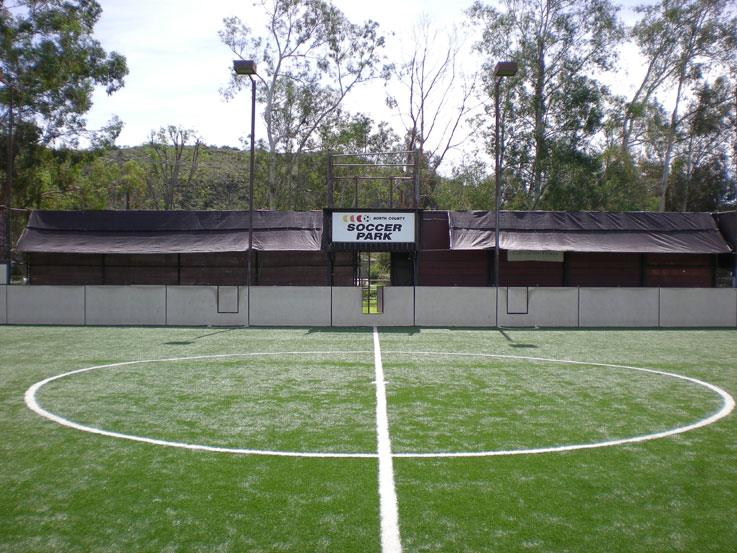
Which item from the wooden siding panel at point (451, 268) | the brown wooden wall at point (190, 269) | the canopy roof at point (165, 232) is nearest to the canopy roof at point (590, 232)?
the wooden siding panel at point (451, 268)

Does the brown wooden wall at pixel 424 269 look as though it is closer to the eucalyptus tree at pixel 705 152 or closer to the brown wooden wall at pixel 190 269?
the brown wooden wall at pixel 190 269

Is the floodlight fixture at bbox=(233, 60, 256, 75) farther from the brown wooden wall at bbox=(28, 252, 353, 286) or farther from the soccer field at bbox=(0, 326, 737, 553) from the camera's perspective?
the soccer field at bbox=(0, 326, 737, 553)

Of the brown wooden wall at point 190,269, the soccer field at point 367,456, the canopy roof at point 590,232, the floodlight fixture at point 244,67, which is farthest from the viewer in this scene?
the brown wooden wall at point 190,269

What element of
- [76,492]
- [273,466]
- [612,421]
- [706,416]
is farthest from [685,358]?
[76,492]

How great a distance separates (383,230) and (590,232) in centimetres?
1089

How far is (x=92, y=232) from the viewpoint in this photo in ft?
87.9

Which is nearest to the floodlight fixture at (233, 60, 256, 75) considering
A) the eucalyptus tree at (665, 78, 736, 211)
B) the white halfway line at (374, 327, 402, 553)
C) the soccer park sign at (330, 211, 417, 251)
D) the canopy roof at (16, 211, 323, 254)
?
the soccer park sign at (330, 211, 417, 251)

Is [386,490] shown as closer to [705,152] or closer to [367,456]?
[367,456]

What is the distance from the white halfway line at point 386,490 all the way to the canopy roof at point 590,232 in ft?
61.1

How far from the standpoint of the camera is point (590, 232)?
26094 mm

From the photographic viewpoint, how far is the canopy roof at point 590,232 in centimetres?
2533

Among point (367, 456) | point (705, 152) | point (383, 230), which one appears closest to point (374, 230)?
point (383, 230)

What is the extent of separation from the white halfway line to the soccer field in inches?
0.8

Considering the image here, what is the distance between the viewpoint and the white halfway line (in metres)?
3.88
